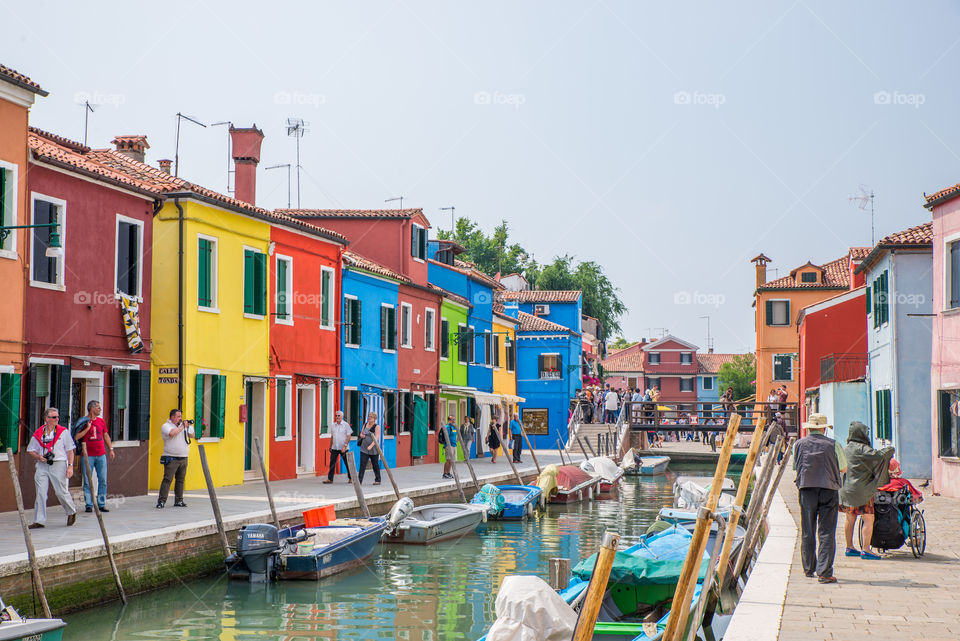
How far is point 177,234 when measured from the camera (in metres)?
20.3

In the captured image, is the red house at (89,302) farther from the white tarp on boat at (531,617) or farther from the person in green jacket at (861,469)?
the person in green jacket at (861,469)

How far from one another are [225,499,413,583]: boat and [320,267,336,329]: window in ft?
33.8

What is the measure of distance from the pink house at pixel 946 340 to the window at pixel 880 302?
3196 millimetres

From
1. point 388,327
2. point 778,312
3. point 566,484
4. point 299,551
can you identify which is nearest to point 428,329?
point 388,327

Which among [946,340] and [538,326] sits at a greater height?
[538,326]

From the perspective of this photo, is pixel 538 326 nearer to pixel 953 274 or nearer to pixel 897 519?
pixel 953 274

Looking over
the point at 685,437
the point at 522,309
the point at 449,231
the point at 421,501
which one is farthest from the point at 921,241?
the point at 449,231

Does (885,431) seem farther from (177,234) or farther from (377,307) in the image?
(177,234)

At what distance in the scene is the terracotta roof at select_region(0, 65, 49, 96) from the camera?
15.6 metres

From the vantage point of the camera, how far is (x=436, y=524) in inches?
719

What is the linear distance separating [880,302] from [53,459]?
1961 centimetres

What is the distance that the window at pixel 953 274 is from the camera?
20453mm

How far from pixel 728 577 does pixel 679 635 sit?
5.37 meters

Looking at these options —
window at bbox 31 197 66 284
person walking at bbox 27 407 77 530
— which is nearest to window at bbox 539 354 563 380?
A: window at bbox 31 197 66 284
